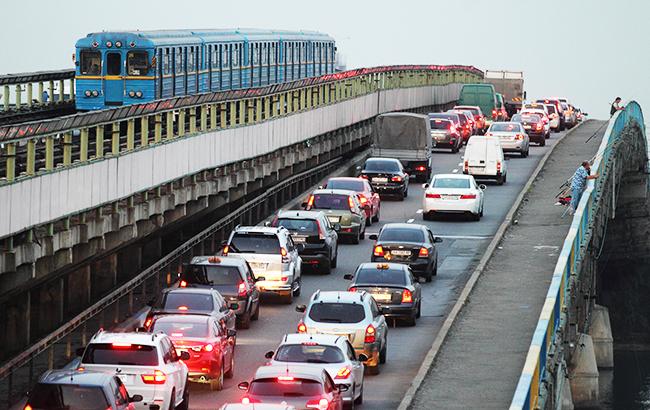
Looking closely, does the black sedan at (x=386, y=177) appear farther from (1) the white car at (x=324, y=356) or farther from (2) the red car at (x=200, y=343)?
(1) the white car at (x=324, y=356)

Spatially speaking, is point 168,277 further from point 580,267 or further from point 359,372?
point 359,372

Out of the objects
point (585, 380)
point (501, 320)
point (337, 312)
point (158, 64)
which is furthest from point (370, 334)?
point (585, 380)

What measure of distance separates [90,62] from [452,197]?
1149 cm

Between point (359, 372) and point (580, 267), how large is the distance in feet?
49.3

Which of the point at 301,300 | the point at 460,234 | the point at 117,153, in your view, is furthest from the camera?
the point at 460,234

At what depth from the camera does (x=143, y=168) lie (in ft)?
139

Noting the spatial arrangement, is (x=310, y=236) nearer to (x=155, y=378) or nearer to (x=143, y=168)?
(x=143, y=168)

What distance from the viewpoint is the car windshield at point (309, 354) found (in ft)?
95.5

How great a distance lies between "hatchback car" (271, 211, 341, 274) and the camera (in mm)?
45719

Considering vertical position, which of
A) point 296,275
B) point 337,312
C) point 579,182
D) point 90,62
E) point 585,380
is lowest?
point 585,380

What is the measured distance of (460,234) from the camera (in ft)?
178

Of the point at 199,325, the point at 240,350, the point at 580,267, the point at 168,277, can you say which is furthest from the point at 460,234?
the point at 199,325

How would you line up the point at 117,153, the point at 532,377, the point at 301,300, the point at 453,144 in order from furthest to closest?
the point at 453,144 → the point at 301,300 → the point at 117,153 → the point at 532,377

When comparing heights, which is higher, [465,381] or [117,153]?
[117,153]
